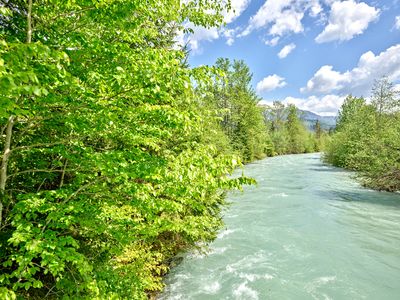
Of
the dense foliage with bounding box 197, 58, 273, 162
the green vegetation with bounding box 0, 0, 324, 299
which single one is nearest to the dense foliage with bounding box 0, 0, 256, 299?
the green vegetation with bounding box 0, 0, 324, 299

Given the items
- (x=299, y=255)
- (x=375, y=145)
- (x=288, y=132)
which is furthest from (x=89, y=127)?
(x=288, y=132)

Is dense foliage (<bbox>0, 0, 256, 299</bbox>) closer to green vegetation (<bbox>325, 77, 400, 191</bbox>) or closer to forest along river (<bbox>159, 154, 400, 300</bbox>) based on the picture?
forest along river (<bbox>159, 154, 400, 300</bbox>)

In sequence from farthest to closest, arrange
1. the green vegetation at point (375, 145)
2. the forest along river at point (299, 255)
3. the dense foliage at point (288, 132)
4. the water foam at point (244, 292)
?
1. the dense foliage at point (288, 132)
2. the green vegetation at point (375, 145)
3. the forest along river at point (299, 255)
4. the water foam at point (244, 292)

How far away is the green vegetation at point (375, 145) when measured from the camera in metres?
18.3

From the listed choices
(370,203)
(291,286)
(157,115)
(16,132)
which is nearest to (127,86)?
(157,115)

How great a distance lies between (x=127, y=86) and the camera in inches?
142

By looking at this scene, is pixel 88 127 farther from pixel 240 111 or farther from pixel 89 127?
pixel 240 111

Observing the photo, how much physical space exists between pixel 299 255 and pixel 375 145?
14.0 meters

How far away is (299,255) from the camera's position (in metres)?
9.25

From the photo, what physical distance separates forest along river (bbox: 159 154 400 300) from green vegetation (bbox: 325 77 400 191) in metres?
3.01

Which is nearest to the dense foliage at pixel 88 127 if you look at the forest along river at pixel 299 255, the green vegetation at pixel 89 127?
the green vegetation at pixel 89 127

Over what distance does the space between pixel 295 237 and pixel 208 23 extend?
8488mm

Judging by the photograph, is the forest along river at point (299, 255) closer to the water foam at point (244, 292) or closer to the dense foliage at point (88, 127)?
the water foam at point (244, 292)

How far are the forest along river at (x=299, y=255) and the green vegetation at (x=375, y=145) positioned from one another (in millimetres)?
3015
